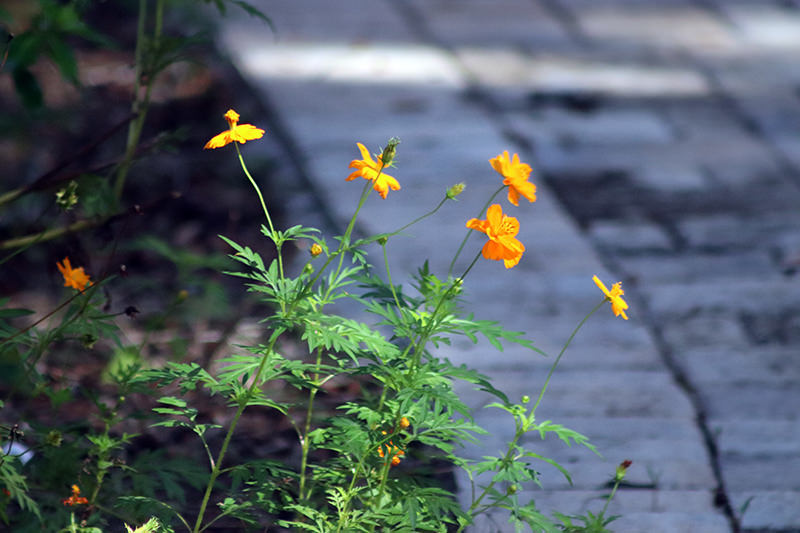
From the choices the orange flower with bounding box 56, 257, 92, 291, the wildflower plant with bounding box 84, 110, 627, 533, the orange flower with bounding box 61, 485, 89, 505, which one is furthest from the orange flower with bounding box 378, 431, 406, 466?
the orange flower with bounding box 56, 257, 92, 291

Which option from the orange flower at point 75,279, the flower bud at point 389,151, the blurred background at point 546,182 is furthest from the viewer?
the blurred background at point 546,182

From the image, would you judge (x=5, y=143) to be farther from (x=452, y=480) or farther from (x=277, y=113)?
(x=452, y=480)

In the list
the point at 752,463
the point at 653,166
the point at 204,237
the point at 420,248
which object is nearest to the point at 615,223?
the point at 653,166

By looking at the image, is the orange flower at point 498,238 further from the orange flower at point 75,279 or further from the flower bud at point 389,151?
the orange flower at point 75,279

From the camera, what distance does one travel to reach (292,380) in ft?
4.34

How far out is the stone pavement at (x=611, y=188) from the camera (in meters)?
1.98

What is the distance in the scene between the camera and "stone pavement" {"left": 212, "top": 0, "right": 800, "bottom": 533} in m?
1.98

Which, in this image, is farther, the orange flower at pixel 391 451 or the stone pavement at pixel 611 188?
the stone pavement at pixel 611 188

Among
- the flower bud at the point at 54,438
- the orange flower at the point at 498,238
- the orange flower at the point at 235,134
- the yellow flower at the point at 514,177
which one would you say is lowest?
the flower bud at the point at 54,438

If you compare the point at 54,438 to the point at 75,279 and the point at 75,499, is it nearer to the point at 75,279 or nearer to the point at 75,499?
the point at 75,499

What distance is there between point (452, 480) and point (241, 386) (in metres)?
0.64

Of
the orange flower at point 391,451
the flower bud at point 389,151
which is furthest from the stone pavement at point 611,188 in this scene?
the flower bud at point 389,151

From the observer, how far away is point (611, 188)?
3078 millimetres

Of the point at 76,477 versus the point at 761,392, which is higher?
the point at 761,392
